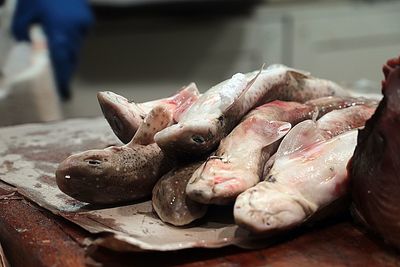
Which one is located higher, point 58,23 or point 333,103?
point 333,103

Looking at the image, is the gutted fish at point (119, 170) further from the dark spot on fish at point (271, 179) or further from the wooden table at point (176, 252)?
the dark spot on fish at point (271, 179)

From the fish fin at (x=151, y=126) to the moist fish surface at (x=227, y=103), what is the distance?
2.1 inches

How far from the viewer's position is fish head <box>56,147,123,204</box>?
1.17 meters

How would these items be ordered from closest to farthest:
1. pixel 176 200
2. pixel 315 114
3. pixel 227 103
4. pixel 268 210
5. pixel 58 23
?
pixel 268 210
pixel 176 200
pixel 227 103
pixel 315 114
pixel 58 23

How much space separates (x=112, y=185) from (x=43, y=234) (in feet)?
0.47

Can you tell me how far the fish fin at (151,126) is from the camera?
130 cm

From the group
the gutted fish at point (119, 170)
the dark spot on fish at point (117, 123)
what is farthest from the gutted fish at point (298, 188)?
the dark spot on fish at point (117, 123)

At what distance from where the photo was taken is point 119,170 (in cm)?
120

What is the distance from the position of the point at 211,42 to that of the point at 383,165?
10.2 feet

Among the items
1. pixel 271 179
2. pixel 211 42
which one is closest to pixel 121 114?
pixel 271 179

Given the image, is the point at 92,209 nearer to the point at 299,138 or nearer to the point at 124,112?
the point at 124,112

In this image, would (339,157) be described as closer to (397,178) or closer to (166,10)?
(397,178)

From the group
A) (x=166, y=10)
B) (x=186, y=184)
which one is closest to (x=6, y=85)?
(x=166, y=10)

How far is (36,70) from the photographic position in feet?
9.50
